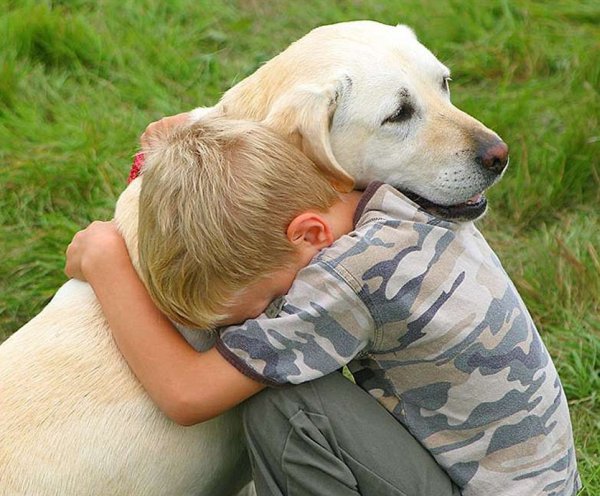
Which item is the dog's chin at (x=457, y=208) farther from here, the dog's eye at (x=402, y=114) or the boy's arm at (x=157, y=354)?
the boy's arm at (x=157, y=354)

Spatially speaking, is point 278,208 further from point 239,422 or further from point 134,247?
point 239,422

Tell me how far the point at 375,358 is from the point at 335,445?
0.21m

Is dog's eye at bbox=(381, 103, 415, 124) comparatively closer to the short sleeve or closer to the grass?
the short sleeve

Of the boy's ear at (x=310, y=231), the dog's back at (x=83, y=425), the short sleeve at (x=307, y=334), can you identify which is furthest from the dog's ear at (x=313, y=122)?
the dog's back at (x=83, y=425)

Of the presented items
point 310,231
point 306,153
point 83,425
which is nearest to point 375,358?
point 310,231

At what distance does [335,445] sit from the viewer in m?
2.44

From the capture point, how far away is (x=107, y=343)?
2568 millimetres

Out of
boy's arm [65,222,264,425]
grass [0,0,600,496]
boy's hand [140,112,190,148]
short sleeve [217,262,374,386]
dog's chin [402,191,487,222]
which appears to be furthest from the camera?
grass [0,0,600,496]

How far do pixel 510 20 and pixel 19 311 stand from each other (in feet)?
8.50

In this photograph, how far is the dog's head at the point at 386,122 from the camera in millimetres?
2500

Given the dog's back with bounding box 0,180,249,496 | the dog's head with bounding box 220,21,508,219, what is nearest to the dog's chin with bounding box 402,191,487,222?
the dog's head with bounding box 220,21,508,219

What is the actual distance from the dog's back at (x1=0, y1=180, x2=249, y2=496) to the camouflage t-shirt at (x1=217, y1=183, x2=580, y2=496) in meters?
0.30

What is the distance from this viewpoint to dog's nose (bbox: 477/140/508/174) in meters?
2.52

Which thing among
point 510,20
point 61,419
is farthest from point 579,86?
point 61,419
